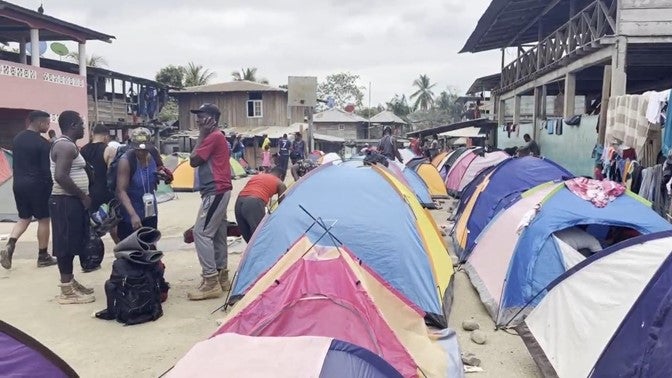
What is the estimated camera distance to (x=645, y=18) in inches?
390

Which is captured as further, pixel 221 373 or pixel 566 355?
pixel 566 355

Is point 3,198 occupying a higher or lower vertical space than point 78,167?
lower

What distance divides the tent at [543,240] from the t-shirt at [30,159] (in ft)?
16.5

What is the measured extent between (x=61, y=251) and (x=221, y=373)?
3.53m

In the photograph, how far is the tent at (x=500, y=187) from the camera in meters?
7.59

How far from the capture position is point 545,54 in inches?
615

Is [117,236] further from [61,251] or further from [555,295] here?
[555,295]

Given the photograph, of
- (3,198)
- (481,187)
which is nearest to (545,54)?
(481,187)

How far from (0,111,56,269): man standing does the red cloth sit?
5.64 metres

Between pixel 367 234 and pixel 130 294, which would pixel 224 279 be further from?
pixel 367 234

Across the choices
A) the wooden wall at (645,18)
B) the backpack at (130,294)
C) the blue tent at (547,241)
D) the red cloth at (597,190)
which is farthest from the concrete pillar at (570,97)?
the backpack at (130,294)

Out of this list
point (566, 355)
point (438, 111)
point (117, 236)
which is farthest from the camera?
point (438, 111)

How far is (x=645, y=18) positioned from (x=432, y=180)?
21.3ft

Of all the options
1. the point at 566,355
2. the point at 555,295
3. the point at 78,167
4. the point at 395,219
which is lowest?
the point at 566,355
